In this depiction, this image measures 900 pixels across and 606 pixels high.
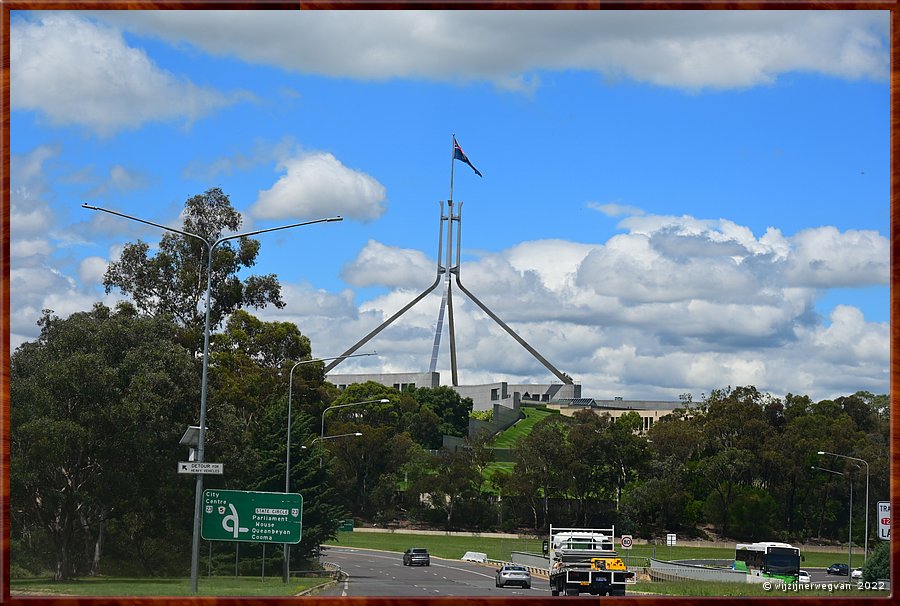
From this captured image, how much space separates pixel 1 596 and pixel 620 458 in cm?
8823

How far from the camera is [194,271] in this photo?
6919cm

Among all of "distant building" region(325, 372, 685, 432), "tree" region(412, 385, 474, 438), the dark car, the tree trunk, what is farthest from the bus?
"distant building" region(325, 372, 685, 432)

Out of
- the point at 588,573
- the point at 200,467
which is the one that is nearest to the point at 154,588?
the point at 200,467

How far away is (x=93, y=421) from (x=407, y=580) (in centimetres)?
1474

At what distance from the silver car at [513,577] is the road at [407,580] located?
43cm

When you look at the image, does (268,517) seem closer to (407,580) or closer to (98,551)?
(407,580)

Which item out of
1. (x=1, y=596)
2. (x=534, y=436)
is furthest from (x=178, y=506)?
(x=534, y=436)

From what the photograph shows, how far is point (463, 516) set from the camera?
107m

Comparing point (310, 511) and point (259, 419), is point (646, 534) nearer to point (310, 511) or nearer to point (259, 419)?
point (259, 419)

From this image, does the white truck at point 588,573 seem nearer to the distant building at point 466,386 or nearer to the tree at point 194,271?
the tree at point 194,271

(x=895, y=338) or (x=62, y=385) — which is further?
(x=62, y=385)

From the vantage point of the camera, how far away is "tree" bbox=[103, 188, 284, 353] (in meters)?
68.7

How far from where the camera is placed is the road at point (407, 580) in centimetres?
4093

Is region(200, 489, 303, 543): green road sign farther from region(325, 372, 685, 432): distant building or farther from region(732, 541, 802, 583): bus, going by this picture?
region(325, 372, 685, 432): distant building
